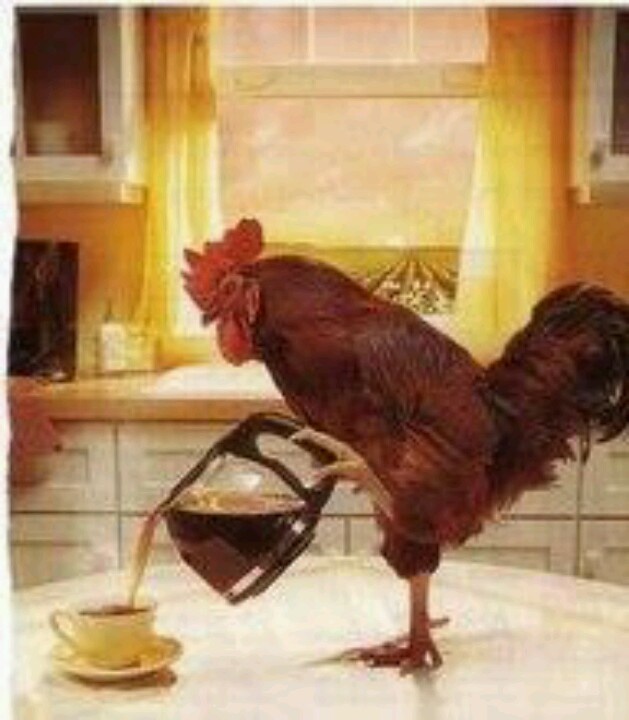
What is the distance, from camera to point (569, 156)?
0.53 metres

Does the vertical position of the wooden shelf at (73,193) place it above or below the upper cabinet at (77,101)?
below

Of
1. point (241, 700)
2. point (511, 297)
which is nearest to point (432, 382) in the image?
point (511, 297)

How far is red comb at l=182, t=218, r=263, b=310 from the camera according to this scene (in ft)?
1.68

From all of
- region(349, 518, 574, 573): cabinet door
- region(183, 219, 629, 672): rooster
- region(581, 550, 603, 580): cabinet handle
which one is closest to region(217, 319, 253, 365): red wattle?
region(183, 219, 629, 672): rooster

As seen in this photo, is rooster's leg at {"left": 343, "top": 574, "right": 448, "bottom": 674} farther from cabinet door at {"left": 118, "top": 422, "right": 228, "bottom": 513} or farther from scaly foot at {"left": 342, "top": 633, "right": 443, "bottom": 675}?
cabinet door at {"left": 118, "top": 422, "right": 228, "bottom": 513}

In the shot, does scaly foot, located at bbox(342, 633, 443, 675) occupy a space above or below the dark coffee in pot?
below

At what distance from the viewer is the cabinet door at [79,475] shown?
21.5 inches

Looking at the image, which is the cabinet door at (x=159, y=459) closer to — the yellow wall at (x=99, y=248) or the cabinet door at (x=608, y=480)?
the yellow wall at (x=99, y=248)

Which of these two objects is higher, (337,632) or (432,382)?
(432,382)

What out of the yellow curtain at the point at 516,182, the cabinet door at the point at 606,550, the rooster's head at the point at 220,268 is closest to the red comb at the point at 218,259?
the rooster's head at the point at 220,268

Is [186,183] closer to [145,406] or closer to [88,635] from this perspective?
[145,406]

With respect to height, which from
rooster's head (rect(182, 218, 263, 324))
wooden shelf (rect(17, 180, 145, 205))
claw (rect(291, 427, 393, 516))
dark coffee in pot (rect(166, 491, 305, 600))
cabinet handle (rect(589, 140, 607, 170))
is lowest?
dark coffee in pot (rect(166, 491, 305, 600))

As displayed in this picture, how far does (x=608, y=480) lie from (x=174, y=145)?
28 cm

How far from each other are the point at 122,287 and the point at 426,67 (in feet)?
0.63
